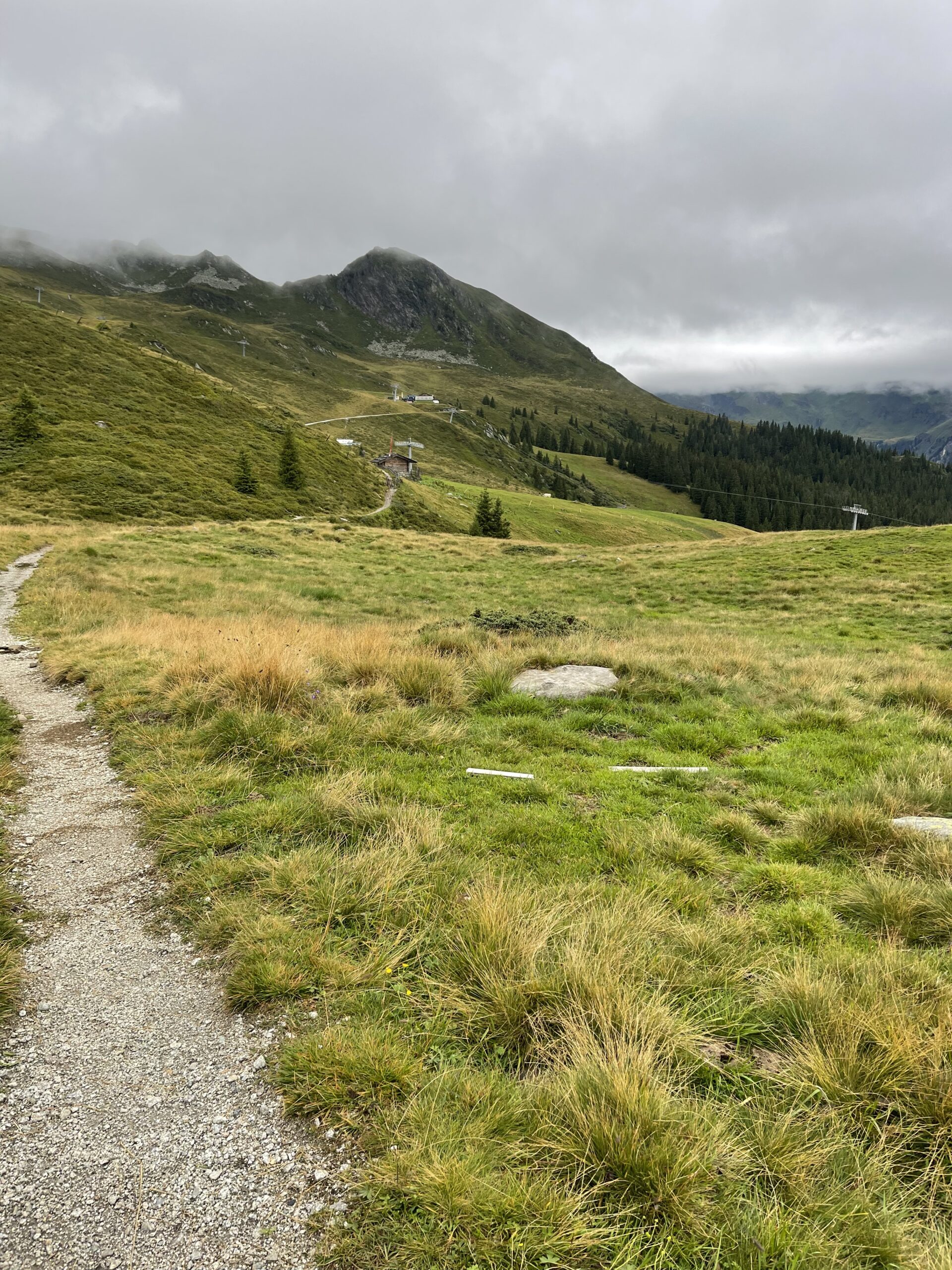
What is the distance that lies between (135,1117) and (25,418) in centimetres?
6776

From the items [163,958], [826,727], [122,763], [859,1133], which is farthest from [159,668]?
[826,727]

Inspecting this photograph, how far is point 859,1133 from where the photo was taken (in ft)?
9.10

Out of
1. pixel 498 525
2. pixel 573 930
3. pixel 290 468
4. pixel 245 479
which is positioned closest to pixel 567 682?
pixel 573 930

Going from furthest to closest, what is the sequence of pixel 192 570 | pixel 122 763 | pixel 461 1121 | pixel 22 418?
1. pixel 22 418
2. pixel 192 570
3. pixel 122 763
4. pixel 461 1121

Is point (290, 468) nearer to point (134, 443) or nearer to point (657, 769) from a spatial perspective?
point (134, 443)

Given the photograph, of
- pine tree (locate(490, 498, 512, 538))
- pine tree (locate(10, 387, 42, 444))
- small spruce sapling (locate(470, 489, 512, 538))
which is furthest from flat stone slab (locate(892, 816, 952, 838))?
pine tree (locate(10, 387, 42, 444))

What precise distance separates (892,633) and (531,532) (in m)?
65.9

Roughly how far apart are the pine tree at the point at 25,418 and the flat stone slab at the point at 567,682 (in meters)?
60.8

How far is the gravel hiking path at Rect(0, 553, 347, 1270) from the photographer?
2406mm

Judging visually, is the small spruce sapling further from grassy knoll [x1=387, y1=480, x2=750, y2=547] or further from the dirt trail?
the dirt trail

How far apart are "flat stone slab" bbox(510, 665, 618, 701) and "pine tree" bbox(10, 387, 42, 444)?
60.8m

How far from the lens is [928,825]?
571cm

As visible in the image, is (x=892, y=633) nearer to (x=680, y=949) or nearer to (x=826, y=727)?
(x=826, y=727)

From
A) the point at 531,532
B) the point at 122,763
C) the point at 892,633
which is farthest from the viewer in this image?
the point at 531,532
